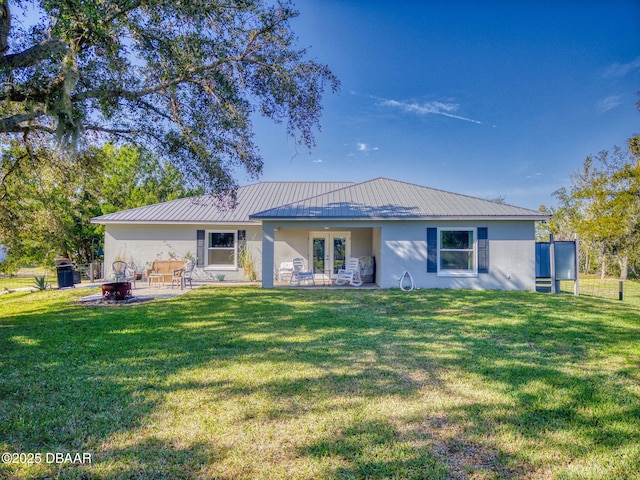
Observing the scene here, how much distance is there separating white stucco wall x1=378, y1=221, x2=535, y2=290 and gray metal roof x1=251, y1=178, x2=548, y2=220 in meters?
0.45

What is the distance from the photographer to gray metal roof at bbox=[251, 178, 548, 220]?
1183cm

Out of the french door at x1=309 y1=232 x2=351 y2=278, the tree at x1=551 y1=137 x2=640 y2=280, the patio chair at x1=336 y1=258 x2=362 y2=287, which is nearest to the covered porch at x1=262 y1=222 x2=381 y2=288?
the french door at x1=309 y1=232 x2=351 y2=278

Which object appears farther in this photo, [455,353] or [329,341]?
[329,341]

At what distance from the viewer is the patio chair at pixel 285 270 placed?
14514 millimetres

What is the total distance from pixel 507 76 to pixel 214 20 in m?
13.3

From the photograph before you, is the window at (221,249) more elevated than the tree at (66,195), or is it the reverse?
the tree at (66,195)

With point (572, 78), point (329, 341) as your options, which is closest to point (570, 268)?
point (572, 78)

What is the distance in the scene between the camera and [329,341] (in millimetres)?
5664

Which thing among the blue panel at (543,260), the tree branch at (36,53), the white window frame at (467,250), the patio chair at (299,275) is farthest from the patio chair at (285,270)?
the tree branch at (36,53)

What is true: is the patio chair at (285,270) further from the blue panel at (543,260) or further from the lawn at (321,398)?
the blue panel at (543,260)

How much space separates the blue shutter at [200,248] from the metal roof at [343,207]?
835mm

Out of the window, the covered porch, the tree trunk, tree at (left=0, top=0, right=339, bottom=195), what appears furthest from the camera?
the tree trunk

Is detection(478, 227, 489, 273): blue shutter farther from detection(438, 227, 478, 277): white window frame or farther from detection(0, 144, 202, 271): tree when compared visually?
detection(0, 144, 202, 271): tree

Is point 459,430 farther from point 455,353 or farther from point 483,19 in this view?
point 483,19
